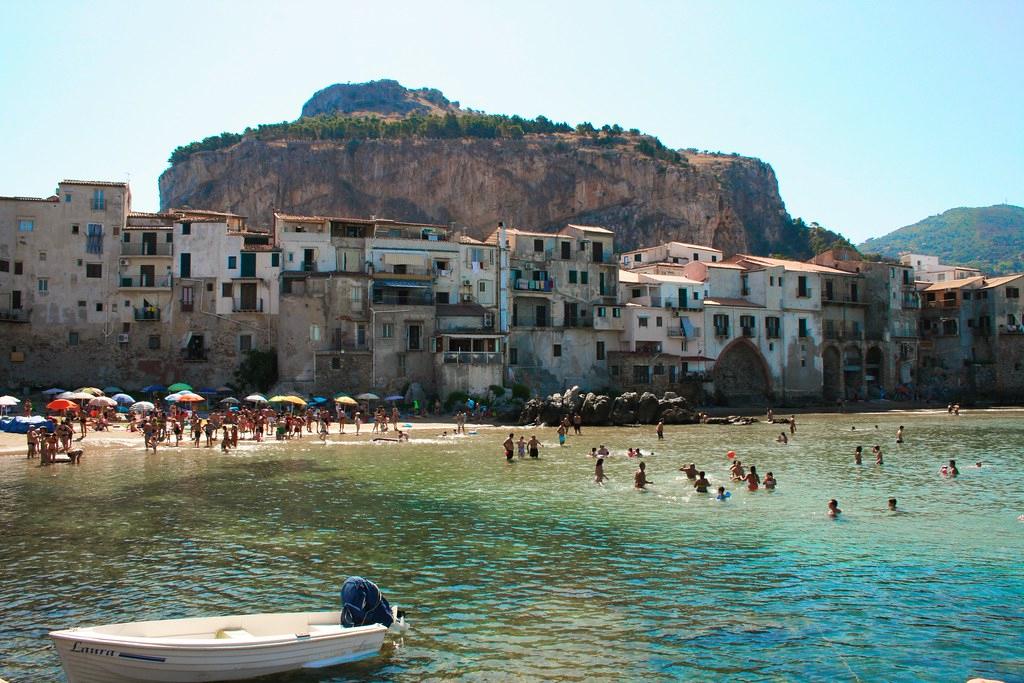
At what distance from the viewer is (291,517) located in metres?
22.8

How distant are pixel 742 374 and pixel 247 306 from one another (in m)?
40.0

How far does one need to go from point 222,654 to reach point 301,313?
4627cm

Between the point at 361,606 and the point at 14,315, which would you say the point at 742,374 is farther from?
the point at 361,606

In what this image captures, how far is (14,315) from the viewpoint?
188 feet

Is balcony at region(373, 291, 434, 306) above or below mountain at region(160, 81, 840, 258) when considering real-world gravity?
below

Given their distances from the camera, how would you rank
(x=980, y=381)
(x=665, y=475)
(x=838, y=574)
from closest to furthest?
(x=838, y=574), (x=665, y=475), (x=980, y=381)

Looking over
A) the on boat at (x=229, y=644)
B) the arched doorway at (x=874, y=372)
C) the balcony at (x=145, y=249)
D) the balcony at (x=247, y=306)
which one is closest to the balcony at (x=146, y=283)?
the balcony at (x=145, y=249)

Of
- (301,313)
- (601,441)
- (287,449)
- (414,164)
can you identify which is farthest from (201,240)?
(414,164)

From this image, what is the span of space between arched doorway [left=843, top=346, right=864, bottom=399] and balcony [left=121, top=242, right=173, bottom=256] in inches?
2221

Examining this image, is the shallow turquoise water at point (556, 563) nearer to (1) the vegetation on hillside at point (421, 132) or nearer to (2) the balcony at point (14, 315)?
(2) the balcony at point (14, 315)

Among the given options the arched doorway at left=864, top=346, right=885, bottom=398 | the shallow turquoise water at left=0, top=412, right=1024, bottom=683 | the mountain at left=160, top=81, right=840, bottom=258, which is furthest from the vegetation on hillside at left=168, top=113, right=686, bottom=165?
the shallow turquoise water at left=0, top=412, right=1024, bottom=683

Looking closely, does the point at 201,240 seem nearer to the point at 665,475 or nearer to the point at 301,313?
the point at 301,313

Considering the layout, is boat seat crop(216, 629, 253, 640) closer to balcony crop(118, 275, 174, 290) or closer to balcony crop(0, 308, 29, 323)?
balcony crop(118, 275, 174, 290)

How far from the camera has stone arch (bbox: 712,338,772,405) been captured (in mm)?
68562
